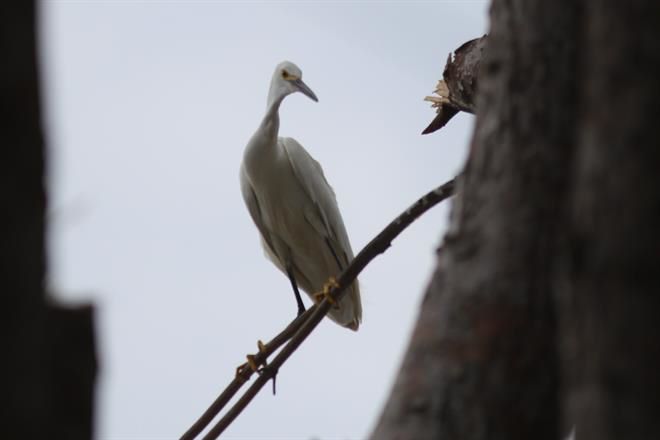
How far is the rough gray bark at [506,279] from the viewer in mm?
2039

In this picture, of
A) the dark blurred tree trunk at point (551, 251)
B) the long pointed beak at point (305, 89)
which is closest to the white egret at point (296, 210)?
the long pointed beak at point (305, 89)

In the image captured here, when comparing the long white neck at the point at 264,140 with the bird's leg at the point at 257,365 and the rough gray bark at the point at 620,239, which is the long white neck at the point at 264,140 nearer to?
the bird's leg at the point at 257,365

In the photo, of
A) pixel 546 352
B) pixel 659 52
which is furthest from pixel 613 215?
pixel 546 352

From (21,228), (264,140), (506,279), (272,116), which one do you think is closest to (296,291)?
(264,140)

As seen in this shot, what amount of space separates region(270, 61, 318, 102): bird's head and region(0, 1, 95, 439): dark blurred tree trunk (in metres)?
4.72

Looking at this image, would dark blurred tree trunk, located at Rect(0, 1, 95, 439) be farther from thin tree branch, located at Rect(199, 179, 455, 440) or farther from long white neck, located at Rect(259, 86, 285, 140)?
long white neck, located at Rect(259, 86, 285, 140)

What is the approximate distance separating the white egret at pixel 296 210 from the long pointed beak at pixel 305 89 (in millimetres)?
199

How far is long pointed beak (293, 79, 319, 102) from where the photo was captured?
5779mm

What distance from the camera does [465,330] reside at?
6.88 ft

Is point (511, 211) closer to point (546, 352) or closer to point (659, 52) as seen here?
point (546, 352)

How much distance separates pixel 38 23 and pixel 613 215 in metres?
Answer: 0.90

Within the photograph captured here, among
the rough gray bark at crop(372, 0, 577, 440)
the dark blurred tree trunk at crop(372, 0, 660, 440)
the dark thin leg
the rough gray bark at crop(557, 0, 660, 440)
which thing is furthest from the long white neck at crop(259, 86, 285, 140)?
the rough gray bark at crop(557, 0, 660, 440)

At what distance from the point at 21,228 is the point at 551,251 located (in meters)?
1.29

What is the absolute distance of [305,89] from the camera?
5.81m
